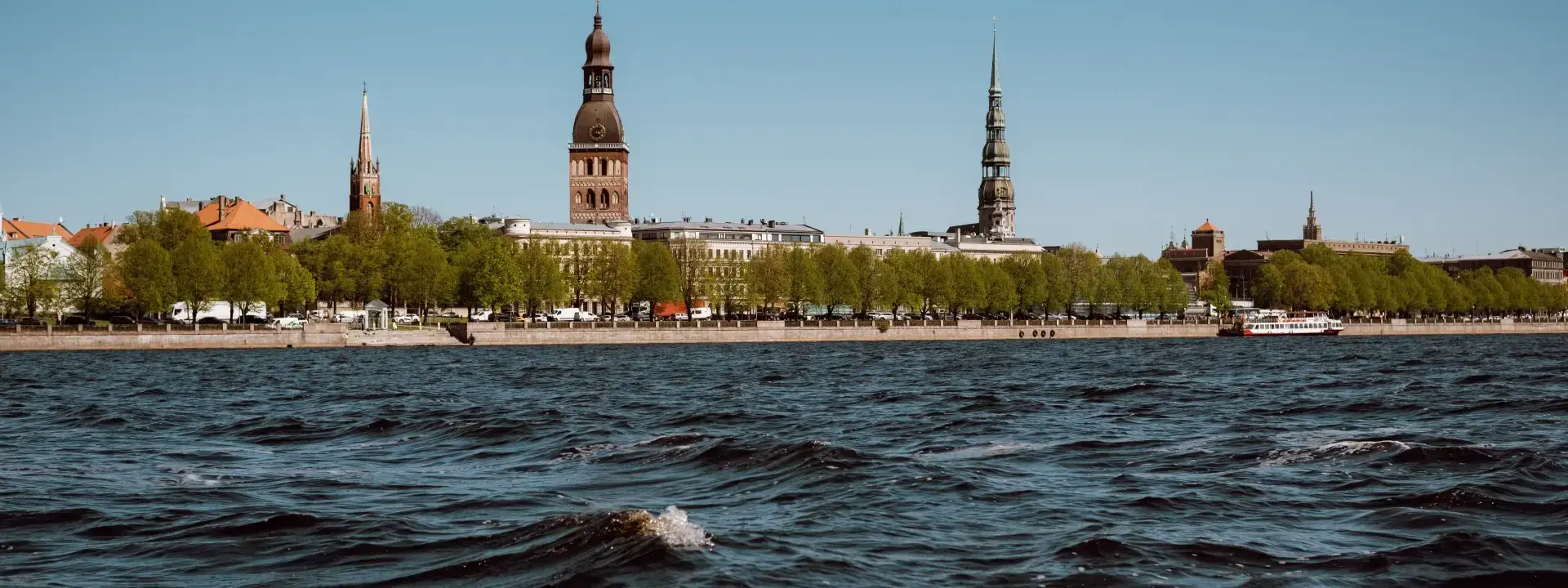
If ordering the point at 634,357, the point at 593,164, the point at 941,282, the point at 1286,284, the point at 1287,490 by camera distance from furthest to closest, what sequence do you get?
the point at 593,164
the point at 1286,284
the point at 941,282
the point at 634,357
the point at 1287,490

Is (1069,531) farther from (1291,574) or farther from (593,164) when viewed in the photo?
(593,164)

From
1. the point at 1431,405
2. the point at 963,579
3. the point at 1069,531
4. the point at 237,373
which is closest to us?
the point at 963,579

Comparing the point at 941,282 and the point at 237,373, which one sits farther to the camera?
the point at 941,282

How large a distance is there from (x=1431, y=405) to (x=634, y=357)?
49035mm

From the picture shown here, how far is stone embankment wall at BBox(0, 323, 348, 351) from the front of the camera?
294 ft

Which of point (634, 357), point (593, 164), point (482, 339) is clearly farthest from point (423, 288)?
point (593, 164)

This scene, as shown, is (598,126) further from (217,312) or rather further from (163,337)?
(163,337)

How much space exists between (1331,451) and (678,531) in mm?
14070

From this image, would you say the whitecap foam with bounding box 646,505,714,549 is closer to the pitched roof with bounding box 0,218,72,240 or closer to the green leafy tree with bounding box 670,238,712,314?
the green leafy tree with bounding box 670,238,712,314

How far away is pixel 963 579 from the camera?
738 inches

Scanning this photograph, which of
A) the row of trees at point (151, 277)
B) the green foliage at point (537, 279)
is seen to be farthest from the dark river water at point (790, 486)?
the green foliage at point (537, 279)

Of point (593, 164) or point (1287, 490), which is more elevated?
point (593, 164)

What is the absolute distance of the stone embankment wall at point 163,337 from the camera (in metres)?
89.6

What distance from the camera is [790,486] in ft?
→ 87.9
